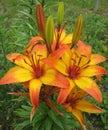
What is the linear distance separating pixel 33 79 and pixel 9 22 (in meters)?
2.81

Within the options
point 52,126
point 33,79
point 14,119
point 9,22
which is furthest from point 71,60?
point 9,22

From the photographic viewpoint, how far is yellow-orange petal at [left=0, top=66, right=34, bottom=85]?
1.55 meters

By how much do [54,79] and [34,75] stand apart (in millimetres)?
108

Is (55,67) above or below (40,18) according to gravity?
below

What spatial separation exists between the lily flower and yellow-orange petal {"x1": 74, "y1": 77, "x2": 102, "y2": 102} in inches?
2.8

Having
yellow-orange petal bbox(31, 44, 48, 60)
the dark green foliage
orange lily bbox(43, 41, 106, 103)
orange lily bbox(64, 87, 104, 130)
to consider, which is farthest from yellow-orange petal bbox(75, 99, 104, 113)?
yellow-orange petal bbox(31, 44, 48, 60)

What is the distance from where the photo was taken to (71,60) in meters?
1.62

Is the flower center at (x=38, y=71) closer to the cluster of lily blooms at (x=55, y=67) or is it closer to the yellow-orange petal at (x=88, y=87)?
the cluster of lily blooms at (x=55, y=67)

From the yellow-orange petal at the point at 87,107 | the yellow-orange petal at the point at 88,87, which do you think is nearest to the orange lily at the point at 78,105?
the yellow-orange petal at the point at 87,107

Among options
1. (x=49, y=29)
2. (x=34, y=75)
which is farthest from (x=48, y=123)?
(x=49, y=29)

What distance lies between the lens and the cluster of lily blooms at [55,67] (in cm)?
151

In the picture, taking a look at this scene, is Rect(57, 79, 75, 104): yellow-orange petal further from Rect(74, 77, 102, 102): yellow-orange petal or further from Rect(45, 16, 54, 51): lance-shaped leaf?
Rect(45, 16, 54, 51): lance-shaped leaf

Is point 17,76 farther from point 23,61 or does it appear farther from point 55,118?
point 55,118

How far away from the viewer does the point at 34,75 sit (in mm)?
1588
